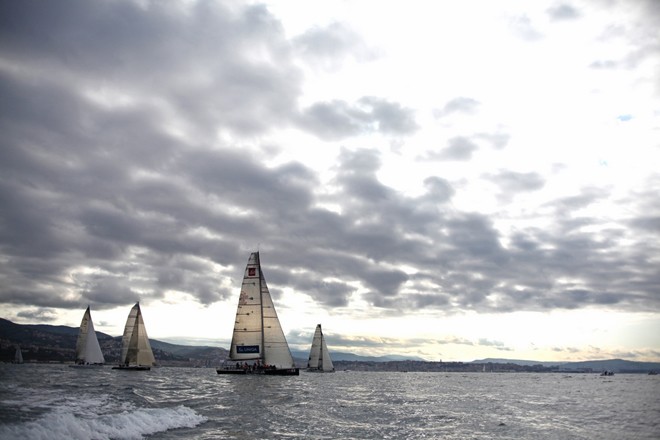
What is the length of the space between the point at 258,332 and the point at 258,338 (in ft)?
3.48

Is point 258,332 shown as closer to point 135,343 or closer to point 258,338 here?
point 258,338

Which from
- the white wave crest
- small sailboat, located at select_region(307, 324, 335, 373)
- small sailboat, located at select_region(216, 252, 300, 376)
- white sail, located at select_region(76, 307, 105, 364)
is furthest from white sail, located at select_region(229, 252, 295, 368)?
small sailboat, located at select_region(307, 324, 335, 373)

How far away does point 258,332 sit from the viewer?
90.2 meters

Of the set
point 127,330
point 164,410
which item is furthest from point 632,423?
point 127,330

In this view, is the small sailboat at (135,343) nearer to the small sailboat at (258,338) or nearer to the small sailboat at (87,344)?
the small sailboat at (87,344)

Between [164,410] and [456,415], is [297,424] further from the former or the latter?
[456,415]

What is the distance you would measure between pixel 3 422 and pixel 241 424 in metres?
13.6

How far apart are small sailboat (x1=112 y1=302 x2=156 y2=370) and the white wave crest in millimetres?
102382

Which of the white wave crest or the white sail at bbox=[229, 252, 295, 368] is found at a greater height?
the white sail at bbox=[229, 252, 295, 368]

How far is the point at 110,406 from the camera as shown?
3691cm

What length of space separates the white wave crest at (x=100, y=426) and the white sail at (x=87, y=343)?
385 feet

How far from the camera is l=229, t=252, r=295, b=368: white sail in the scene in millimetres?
89750

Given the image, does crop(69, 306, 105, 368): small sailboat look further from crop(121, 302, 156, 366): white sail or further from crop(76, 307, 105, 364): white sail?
crop(121, 302, 156, 366): white sail

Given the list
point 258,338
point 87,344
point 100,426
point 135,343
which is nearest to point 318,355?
point 135,343
